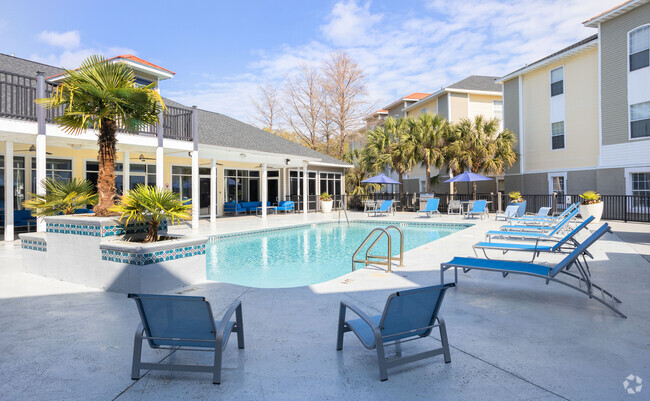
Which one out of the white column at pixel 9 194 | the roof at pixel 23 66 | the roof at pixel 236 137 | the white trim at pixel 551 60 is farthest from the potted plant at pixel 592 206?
the roof at pixel 23 66

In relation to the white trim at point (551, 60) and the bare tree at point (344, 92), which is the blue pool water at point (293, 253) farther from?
the bare tree at point (344, 92)

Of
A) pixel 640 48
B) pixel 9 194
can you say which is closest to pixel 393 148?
pixel 640 48

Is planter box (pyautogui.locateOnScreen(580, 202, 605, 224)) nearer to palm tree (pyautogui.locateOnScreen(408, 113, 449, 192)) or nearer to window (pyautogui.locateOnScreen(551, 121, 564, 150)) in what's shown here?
window (pyautogui.locateOnScreen(551, 121, 564, 150))

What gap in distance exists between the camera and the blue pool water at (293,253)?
309 inches

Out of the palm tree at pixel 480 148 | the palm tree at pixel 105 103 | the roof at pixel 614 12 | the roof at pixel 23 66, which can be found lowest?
the palm tree at pixel 105 103

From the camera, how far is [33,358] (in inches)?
133

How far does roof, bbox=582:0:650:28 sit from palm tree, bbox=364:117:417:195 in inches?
391

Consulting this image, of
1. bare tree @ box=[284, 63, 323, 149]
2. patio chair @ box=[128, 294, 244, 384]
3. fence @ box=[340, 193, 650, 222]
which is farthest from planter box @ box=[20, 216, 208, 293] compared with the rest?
bare tree @ box=[284, 63, 323, 149]

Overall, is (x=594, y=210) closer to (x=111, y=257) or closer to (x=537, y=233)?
(x=537, y=233)

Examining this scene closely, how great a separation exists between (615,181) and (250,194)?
18.4m

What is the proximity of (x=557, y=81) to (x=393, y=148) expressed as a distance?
30.4ft

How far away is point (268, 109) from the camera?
39.7 meters

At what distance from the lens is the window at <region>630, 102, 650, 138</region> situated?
16.4 metres

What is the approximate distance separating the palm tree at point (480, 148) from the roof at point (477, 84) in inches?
234
